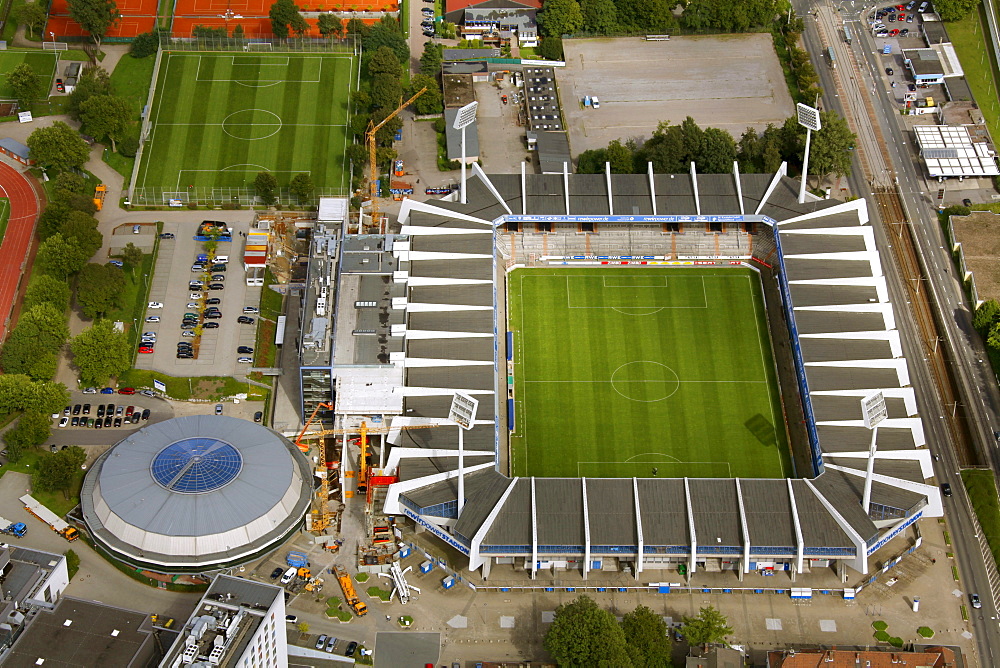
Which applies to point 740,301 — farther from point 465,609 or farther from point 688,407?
point 465,609

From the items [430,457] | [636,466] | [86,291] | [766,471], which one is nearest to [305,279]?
[86,291]

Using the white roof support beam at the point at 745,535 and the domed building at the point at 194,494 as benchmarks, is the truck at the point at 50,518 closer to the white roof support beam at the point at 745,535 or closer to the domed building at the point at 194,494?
the domed building at the point at 194,494

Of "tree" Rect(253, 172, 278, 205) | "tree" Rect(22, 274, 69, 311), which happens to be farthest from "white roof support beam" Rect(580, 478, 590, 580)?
"tree" Rect(22, 274, 69, 311)

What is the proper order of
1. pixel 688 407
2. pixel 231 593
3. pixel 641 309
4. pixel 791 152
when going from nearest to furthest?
pixel 231 593, pixel 688 407, pixel 641 309, pixel 791 152

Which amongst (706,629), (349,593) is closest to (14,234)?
(349,593)

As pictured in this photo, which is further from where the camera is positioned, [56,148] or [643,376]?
[56,148]

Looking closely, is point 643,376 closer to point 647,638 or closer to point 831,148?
point 647,638

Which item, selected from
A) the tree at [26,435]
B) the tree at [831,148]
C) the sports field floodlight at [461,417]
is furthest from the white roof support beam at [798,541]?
the tree at [26,435]
